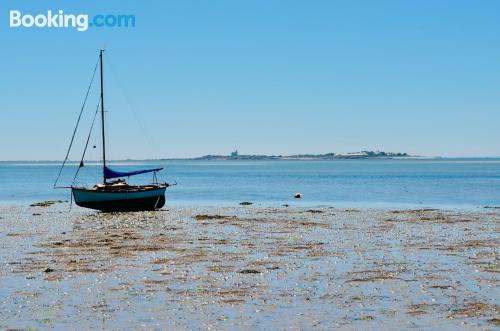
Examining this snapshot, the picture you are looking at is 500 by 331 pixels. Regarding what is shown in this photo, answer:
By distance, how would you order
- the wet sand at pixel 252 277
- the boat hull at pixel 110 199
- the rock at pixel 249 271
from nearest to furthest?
the wet sand at pixel 252 277
the rock at pixel 249 271
the boat hull at pixel 110 199

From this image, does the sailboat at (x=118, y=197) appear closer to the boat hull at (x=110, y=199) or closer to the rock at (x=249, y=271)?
the boat hull at (x=110, y=199)

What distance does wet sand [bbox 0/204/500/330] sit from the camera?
16.3m

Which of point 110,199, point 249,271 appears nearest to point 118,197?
point 110,199

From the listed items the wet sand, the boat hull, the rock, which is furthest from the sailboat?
the rock

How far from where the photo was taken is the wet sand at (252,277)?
642 inches

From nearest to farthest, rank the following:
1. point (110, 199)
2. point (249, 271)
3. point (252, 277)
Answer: point (252, 277)
point (249, 271)
point (110, 199)

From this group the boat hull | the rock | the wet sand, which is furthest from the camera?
the boat hull

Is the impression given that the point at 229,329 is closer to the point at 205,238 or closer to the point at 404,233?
the point at 205,238

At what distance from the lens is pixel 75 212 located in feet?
179

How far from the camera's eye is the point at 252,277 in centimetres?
2164

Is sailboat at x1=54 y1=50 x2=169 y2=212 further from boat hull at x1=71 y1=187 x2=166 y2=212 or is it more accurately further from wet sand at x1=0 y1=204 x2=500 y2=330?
wet sand at x1=0 y1=204 x2=500 y2=330

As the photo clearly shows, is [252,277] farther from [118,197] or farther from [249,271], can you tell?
[118,197]

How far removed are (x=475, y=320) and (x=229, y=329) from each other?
18.4 ft

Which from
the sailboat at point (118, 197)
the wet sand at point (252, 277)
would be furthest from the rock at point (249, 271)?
the sailboat at point (118, 197)
